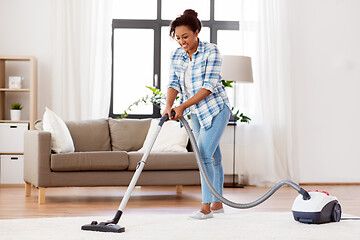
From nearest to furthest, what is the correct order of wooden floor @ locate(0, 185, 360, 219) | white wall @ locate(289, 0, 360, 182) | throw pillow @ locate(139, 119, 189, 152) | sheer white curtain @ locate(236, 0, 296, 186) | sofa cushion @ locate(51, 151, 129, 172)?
1. wooden floor @ locate(0, 185, 360, 219)
2. sofa cushion @ locate(51, 151, 129, 172)
3. throw pillow @ locate(139, 119, 189, 152)
4. sheer white curtain @ locate(236, 0, 296, 186)
5. white wall @ locate(289, 0, 360, 182)

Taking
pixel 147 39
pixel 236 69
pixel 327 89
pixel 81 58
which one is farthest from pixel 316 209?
pixel 147 39

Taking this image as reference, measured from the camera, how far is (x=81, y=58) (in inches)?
239

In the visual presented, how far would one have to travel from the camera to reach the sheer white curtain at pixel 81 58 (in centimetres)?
603

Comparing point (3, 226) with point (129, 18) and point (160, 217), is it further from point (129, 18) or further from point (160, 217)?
point (129, 18)

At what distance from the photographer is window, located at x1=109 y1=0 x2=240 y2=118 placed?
634cm

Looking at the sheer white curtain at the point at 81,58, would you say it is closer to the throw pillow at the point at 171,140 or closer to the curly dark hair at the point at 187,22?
the throw pillow at the point at 171,140

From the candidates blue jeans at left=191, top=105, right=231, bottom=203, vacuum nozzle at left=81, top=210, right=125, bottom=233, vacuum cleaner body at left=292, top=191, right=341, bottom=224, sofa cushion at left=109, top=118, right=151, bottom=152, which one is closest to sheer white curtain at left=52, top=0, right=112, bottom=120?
sofa cushion at left=109, top=118, right=151, bottom=152

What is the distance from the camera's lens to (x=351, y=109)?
6.36 metres

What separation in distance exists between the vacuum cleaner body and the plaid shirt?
671 millimetres

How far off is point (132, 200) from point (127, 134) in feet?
2.59

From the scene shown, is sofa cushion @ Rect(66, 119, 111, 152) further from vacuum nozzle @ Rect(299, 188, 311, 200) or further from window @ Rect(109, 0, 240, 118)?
vacuum nozzle @ Rect(299, 188, 311, 200)

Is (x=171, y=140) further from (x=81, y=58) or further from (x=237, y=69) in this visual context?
(x=81, y=58)

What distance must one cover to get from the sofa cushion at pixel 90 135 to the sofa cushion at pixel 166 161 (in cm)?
57

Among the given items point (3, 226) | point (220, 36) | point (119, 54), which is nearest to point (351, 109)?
point (220, 36)
